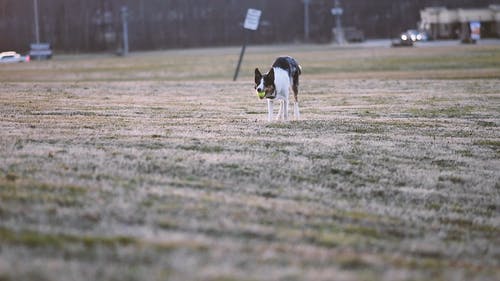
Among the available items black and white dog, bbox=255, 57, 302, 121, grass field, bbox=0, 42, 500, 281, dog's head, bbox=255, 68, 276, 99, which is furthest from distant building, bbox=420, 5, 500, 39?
grass field, bbox=0, 42, 500, 281

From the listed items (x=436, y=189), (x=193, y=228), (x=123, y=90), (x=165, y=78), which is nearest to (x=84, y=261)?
(x=193, y=228)

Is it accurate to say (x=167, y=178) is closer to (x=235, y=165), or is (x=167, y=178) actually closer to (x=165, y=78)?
(x=235, y=165)

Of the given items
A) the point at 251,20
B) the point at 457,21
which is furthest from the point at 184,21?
Result: the point at 251,20

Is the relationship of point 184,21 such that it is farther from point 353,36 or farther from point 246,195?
point 246,195

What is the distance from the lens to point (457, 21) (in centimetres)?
10156

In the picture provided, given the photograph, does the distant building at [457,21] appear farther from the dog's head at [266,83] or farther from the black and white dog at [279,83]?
the dog's head at [266,83]

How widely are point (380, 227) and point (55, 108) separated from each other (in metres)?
12.0

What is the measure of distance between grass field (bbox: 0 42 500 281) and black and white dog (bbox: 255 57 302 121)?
578 mm

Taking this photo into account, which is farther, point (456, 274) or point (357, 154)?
point (357, 154)

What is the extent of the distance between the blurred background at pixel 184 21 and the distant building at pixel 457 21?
9197mm

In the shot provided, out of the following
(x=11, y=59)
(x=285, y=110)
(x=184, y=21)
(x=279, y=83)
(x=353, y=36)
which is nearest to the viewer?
(x=279, y=83)

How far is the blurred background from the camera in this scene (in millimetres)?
103688

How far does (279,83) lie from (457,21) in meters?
91.0

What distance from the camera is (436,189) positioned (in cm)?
1000
